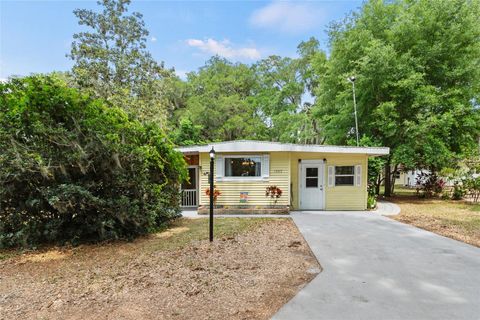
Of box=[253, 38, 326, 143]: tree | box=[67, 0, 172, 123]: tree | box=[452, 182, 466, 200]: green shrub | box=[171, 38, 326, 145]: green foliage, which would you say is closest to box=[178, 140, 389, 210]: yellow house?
box=[452, 182, 466, 200]: green shrub

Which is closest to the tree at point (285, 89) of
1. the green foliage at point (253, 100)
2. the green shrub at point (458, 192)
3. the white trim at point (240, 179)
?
the green foliage at point (253, 100)

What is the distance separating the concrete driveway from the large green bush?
171 inches

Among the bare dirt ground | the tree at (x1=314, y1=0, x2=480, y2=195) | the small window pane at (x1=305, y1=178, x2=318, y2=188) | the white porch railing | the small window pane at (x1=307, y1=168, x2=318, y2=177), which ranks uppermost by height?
the tree at (x1=314, y1=0, x2=480, y2=195)

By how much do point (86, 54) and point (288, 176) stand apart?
655 inches

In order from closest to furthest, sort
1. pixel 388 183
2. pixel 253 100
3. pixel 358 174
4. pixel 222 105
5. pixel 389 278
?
pixel 389 278 → pixel 358 174 → pixel 388 183 → pixel 222 105 → pixel 253 100

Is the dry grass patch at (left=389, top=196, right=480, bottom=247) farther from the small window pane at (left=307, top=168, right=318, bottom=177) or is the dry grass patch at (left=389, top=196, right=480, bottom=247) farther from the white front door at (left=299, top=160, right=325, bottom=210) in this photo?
the small window pane at (left=307, top=168, right=318, bottom=177)

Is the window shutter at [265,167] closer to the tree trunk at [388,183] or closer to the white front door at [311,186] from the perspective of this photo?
the white front door at [311,186]

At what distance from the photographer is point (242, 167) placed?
9188 mm

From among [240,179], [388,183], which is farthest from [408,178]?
[240,179]

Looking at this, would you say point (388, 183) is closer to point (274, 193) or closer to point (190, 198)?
point (274, 193)

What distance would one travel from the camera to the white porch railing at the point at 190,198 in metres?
10.6

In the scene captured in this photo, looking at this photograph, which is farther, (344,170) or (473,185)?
(473,185)

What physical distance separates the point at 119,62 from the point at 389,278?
20.0m

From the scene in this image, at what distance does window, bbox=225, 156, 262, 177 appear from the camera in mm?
9109
